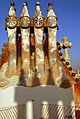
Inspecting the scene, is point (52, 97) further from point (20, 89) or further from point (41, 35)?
point (41, 35)

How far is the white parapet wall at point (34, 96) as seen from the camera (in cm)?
1282

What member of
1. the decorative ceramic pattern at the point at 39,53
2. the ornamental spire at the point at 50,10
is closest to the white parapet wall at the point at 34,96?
the decorative ceramic pattern at the point at 39,53

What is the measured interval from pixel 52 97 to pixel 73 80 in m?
1.86

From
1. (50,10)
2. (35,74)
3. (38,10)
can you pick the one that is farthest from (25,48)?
(50,10)

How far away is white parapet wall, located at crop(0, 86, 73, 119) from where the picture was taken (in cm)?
1282

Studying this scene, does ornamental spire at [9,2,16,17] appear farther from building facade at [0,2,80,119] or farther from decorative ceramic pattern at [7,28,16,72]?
decorative ceramic pattern at [7,28,16,72]

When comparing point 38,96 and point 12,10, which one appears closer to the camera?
point 38,96

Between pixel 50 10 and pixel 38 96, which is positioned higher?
pixel 50 10

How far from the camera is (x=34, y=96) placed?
13.0 meters

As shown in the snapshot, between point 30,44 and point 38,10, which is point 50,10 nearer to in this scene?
point 38,10

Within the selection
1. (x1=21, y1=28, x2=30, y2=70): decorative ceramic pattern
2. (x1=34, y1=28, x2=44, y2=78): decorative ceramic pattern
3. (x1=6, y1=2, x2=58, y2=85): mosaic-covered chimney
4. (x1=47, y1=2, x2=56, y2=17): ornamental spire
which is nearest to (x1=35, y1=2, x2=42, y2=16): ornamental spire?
(x1=6, y1=2, x2=58, y2=85): mosaic-covered chimney

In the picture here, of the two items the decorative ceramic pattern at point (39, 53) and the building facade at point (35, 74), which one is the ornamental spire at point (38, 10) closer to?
the building facade at point (35, 74)

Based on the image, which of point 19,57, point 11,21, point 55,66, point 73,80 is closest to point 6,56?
point 19,57

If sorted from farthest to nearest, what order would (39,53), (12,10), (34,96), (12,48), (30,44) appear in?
(12,10) < (30,44) < (12,48) < (39,53) < (34,96)
